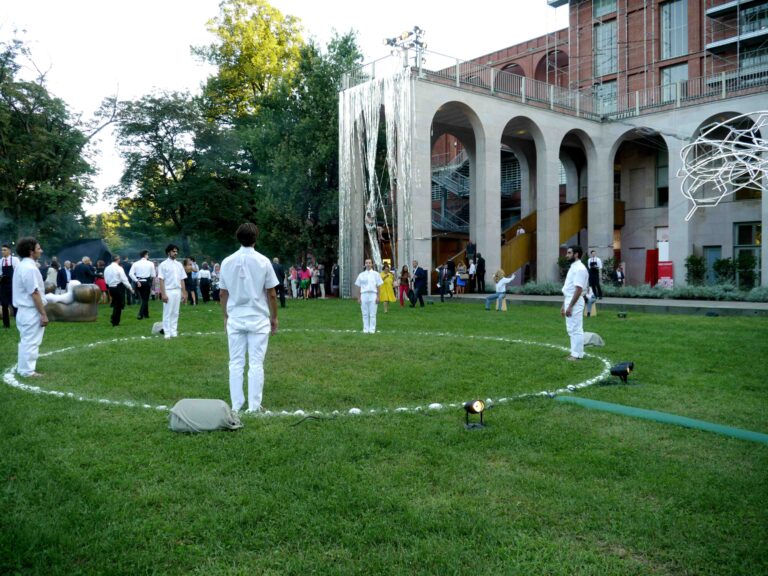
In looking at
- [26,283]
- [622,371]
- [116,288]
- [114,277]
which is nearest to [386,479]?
[622,371]

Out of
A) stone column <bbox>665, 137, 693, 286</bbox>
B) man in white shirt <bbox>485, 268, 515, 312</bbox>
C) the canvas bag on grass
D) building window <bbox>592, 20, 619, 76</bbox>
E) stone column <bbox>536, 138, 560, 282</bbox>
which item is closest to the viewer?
the canvas bag on grass

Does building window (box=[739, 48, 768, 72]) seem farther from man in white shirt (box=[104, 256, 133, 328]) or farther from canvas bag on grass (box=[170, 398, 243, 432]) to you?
canvas bag on grass (box=[170, 398, 243, 432])

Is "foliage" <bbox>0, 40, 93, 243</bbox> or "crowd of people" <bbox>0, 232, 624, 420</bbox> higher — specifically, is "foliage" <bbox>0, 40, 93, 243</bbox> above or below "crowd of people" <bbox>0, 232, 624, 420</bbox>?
above

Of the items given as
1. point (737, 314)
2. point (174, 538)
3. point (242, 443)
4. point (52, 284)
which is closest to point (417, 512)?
point (174, 538)

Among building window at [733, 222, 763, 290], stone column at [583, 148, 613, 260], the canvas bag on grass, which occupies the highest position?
stone column at [583, 148, 613, 260]

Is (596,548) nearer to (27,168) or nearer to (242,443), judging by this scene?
(242,443)

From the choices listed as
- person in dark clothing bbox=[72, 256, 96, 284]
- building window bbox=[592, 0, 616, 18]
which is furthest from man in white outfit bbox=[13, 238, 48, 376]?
building window bbox=[592, 0, 616, 18]

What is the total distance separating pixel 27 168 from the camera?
2922cm

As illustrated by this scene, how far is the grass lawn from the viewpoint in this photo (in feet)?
11.2

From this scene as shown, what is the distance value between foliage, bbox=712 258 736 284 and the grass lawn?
22.7m

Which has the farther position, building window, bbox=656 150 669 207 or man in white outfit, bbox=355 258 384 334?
building window, bbox=656 150 669 207

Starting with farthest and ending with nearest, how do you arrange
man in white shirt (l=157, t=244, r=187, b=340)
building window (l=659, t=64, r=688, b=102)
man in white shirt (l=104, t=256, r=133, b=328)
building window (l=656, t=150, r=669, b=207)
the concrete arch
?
1. the concrete arch
2. building window (l=656, t=150, r=669, b=207)
3. building window (l=659, t=64, r=688, b=102)
4. man in white shirt (l=104, t=256, r=133, b=328)
5. man in white shirt (l=157, t=244, r=187, b=340)

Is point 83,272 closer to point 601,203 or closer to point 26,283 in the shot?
point 26,283

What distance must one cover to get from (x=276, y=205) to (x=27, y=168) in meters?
11.3
